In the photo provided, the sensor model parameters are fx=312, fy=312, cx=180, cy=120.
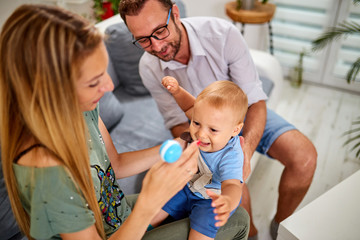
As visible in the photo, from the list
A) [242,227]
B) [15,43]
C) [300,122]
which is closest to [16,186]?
[15,43]

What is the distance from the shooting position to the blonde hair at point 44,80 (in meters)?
0.71

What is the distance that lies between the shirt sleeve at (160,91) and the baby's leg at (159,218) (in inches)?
21.3

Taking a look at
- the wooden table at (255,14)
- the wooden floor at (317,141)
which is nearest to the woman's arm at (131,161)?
the wooden floor at (317,141)

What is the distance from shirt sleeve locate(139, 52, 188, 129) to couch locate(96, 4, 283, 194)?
8.9 inches

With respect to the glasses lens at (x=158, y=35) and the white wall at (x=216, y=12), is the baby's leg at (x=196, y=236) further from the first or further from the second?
the white wall at (x=216, y=12)

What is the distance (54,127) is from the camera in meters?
0.76

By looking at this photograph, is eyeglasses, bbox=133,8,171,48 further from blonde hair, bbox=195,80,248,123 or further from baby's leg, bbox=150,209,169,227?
baby's leg, bbox=150,209,169,227

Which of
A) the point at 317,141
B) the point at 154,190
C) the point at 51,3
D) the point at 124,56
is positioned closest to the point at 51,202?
the point at 154,190

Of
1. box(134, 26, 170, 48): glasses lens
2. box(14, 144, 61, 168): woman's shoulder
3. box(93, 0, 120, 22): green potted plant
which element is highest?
box(134, 26, 170, 48): glasses lens

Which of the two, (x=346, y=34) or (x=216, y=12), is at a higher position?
(x=346, y=34)

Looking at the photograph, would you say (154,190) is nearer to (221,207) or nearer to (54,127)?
(221,207)

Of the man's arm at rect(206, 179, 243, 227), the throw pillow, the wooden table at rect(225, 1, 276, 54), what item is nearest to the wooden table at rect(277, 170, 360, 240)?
the man's arm at rect(206, 179, 243, 227)

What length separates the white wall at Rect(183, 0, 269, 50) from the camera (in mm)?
3336

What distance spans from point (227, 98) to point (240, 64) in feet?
2.03
